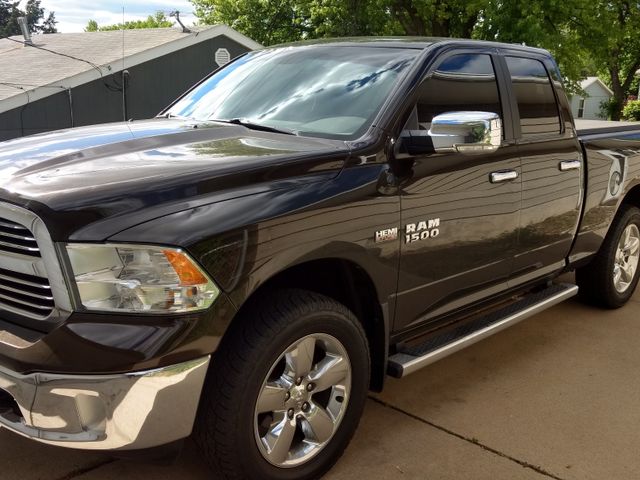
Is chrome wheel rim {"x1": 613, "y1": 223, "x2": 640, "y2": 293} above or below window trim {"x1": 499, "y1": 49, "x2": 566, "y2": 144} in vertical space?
below

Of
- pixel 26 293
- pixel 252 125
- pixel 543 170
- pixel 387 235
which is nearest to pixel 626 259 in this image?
pixel 543 170

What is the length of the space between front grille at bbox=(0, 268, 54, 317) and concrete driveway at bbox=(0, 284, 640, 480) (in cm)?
93

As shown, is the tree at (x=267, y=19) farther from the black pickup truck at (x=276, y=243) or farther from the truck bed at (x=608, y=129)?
the black pickup truck at (x=276, y=243)

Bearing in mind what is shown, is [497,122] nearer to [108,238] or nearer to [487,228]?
[487,228]

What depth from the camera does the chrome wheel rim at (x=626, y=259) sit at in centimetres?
523

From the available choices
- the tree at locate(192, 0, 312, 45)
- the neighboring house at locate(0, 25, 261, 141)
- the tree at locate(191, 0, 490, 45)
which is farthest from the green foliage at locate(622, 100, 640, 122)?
the neighboring house at locate(0, 25, 261, 141)

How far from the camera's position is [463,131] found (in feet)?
9.53

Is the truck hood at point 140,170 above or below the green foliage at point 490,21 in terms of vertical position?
below

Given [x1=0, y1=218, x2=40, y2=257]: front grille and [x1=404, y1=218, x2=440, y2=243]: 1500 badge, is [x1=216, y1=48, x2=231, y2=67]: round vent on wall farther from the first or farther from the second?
[x1=0, y1=218, x2=40, y2=257]: front grille

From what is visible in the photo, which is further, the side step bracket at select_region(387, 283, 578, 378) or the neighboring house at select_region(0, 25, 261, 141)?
the neighboring house at select_region(0, 25, 261, 141)

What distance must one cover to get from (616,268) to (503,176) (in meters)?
2.16

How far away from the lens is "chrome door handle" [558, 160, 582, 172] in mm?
4220

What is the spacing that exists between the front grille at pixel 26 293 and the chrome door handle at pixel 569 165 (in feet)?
10.4

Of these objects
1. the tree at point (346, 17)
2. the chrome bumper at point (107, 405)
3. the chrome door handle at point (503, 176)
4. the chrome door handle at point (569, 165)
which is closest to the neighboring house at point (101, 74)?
the tree at point (346, 17)
